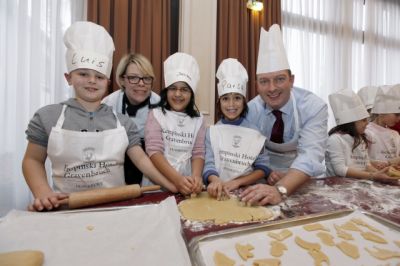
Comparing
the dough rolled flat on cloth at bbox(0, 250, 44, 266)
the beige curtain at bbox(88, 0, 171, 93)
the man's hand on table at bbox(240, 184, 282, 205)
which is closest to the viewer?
the dough rolled flat on cloth at bbox(0, 250, 44, 266)

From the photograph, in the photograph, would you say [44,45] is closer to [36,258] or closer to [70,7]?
[70,7]

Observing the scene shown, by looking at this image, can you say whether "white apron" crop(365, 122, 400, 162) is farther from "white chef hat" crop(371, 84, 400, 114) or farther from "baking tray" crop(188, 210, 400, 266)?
"baking tray" crop(188, 210, 400, 266)

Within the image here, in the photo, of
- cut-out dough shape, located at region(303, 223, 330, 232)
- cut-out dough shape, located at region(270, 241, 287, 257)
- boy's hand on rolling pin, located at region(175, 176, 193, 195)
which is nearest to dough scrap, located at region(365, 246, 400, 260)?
cut-out dough shape, located at region(303, 223, 330, 232)

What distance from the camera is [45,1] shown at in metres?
2.37

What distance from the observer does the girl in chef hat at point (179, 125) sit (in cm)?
139

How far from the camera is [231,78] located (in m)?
1.46

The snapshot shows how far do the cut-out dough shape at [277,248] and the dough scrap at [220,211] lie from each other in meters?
0.14

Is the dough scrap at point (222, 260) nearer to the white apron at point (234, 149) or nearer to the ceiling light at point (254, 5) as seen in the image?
the white apron at point (234, 149)

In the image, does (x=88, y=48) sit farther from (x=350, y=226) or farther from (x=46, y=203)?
(x=350, y=226)

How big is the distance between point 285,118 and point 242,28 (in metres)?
2.08

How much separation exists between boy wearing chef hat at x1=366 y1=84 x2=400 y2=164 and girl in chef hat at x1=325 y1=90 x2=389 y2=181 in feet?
1.45

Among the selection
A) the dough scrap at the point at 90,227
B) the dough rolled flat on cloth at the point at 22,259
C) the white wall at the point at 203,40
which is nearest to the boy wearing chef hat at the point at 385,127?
the white wall at the point at 203,40

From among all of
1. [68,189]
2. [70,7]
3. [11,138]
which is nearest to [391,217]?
[68,189]

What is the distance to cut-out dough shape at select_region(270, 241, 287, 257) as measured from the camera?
646 mm
